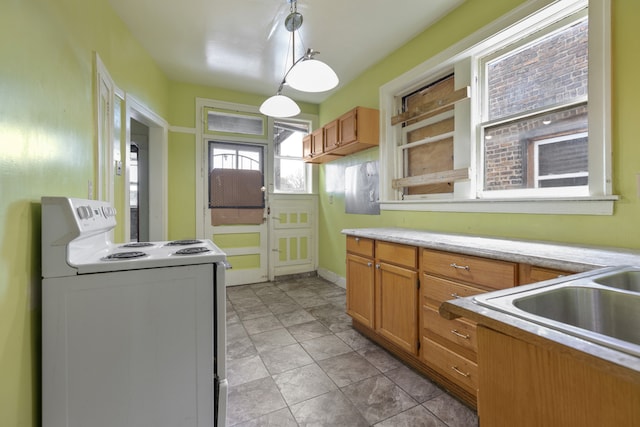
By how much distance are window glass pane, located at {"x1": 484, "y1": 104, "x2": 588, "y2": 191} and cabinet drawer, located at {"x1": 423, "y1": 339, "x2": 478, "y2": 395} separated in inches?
48.8

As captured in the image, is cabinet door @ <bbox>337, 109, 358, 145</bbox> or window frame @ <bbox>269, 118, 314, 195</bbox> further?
window frame @ <bbox>269, 118, 314, 195</bbox>

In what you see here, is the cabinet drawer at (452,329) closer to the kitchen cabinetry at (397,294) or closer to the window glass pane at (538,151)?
the kitchen cabinetry at (397,294)

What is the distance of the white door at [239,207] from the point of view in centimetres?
401

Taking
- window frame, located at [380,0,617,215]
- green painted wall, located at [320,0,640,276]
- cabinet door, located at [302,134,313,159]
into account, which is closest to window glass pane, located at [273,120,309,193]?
cabinet door, located at [302,134,313,159]

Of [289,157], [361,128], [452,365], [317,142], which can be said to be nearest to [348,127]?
[361,128]

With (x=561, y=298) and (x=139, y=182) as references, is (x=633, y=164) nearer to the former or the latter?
(x=561, y=298)

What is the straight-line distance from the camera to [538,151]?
1.91 m

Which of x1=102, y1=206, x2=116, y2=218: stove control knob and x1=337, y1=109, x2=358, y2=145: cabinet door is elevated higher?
x1=337, y1=109, x2=358, y2=145: cabinet door

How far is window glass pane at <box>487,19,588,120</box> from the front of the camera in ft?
5.58

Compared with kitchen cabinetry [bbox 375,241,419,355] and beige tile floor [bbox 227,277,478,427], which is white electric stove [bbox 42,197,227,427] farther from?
kitchen cabinetry [bbox 375,241,419,355]

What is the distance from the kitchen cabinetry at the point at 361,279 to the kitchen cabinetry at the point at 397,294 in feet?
0.25

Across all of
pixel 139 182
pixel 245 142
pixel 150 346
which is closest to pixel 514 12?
pixel 150 346

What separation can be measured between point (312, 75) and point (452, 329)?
1789 millimetres

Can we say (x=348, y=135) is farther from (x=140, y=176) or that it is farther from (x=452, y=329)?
(x=140, y=176)
